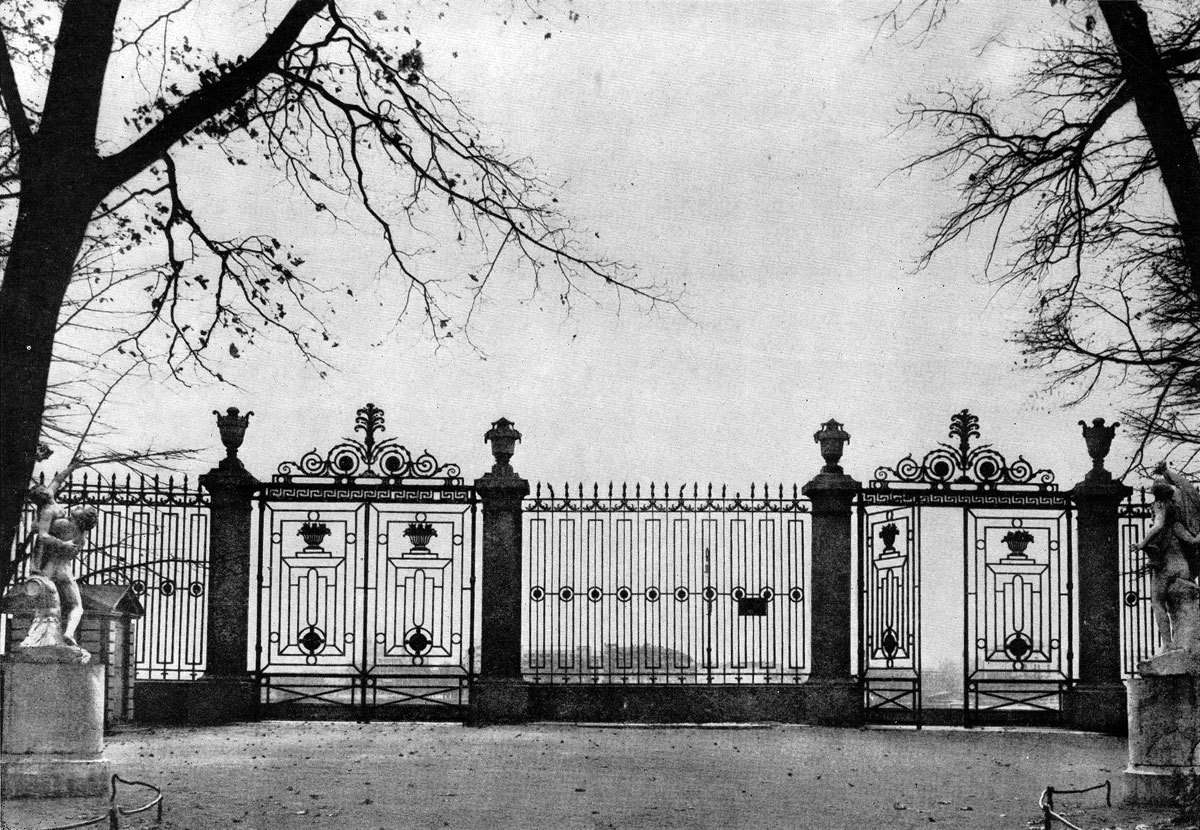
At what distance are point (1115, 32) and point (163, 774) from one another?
32.9 ft

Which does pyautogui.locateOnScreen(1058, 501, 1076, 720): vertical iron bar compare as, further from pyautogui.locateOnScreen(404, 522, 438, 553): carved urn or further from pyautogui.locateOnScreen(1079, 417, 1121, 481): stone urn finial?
pyautogui.locateOnScreen(404, 522, 438, 553): carved urn

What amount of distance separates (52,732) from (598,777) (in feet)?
15.0

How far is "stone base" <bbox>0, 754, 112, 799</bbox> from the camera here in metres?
10.6

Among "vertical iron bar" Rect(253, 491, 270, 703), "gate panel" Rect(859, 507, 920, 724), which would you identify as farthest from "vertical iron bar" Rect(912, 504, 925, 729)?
"vertical iron bar" Rect(253, 491, 270, 703)

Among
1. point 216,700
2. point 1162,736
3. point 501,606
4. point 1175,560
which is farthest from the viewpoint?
point 501,606

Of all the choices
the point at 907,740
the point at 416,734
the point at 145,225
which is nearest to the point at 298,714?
the point at 416,734

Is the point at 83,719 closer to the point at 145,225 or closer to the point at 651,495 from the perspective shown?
the point at 145,225

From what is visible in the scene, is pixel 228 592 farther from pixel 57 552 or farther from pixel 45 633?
pixel 45 633

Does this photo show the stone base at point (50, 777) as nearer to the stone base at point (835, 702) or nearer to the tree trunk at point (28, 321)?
the tree trunk at point (28, 321)

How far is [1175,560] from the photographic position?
1109 centimetres

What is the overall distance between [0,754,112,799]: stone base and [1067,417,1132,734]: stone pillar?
11.9 metres

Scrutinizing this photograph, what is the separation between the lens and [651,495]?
17.1 metres

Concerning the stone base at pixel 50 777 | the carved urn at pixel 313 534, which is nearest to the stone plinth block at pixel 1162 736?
the stone base at pixel 50 777

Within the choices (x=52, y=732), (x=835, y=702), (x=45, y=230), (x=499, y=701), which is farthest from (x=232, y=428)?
(x=45, y=230)
